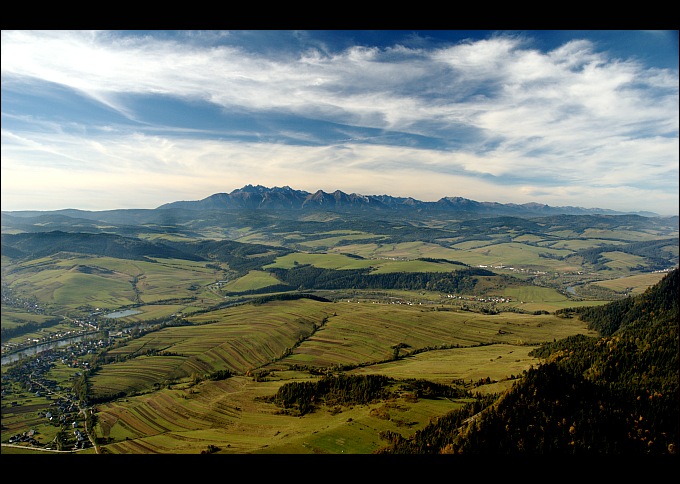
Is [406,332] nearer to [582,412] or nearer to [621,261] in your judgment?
[582,412]

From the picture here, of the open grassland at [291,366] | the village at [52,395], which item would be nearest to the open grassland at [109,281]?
the village at [52,395]

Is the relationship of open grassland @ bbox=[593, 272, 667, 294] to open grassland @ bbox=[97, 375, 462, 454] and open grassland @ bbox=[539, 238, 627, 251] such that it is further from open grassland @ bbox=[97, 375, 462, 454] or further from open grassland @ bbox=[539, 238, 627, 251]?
open grassland @ bbox=[97, 375, 462, 454]

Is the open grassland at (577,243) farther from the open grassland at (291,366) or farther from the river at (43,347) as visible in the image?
the river at (43,347)

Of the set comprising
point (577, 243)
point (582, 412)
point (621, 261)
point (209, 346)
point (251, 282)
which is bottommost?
point (209, 346)

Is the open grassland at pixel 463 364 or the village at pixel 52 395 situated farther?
the open grassland at pixel 463 364

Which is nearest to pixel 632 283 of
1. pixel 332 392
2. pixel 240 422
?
pixel 332 392

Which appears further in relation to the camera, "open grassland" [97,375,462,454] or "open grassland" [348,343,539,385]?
"open grassland" [348,343,539,385]

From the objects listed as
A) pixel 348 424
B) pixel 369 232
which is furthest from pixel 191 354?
pixel 369 232

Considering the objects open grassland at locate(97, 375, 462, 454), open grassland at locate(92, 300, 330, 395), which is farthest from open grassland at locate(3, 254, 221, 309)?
open grassland at locate(97, 375, 462, 454)

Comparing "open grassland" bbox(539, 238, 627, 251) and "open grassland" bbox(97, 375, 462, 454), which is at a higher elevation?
"open grassland" bbox(539, 238, 627, 251)

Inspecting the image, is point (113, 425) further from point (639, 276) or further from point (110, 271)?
point (639, 276)

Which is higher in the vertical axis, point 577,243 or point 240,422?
point 577,243

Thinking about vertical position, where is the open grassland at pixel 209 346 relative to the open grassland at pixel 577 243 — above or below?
below
